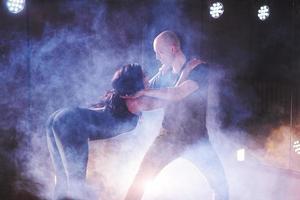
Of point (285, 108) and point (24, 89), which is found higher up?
point (24, 89)

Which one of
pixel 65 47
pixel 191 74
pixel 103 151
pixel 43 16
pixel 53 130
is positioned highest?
pixel 43 16

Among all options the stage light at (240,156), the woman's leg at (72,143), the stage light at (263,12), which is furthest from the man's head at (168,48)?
the stage light at (263,12)

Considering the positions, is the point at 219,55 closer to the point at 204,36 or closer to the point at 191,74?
the point at 204,36

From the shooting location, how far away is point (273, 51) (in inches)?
365

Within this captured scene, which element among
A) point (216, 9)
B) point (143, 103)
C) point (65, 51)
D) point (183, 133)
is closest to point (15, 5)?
point (65, 51)

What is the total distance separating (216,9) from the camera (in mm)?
8344

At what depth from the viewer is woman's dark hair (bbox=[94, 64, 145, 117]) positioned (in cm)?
381

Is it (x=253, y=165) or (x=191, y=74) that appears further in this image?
(x=253, y=165)

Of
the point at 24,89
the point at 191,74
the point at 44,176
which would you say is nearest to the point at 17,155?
the point at 44,176

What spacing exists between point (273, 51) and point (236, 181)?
456 centimetres

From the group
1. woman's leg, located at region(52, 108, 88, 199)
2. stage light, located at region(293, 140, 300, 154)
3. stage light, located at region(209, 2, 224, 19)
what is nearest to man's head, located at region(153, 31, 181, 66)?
woman's leg, located at region(52, 108, 88, 199)

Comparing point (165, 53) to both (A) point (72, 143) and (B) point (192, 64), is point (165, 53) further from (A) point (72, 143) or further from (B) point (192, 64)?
(A) point (72, 143)

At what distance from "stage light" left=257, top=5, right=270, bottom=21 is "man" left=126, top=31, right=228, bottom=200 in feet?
18.5

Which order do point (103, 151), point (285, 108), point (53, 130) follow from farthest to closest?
1. point (285, 108)
2. point (103, 151)
3. point (53, 130)
